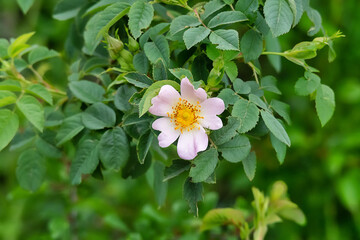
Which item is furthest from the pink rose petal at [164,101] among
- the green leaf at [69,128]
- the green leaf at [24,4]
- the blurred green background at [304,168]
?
the blurred green background at [304,168]

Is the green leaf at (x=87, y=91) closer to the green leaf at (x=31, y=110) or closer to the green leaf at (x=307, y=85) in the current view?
the green leaf at (x=31, y=110)

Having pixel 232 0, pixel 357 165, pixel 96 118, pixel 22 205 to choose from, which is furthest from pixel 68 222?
pixel 357 165

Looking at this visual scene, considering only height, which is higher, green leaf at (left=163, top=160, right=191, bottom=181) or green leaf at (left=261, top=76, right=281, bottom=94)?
green leaf at (left=261, top=76, right=281, bottom=94)

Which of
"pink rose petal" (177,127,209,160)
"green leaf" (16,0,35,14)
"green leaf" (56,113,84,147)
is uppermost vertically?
"green leaf" (16,0,35,14)

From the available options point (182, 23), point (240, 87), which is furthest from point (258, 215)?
point (182, 23)

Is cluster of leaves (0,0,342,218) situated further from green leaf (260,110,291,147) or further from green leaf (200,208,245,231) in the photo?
green leaf (200,208,245,231)

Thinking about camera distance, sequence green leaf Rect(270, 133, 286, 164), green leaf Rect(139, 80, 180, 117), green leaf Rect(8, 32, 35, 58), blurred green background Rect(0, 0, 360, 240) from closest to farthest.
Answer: green leaf Rect(139, 80, 180, 117) → green leaf Rect(270, 133, 286, 164) → green leaf Rect(8, 32, 35, 58) → blurred green background Rect(0, 0, 360, 240)

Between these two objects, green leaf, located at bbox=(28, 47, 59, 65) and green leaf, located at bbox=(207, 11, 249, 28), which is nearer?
green leaf, located at bbox=(207, 11, 249, 28)

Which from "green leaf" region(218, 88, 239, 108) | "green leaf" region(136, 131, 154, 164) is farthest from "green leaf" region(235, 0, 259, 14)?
"green leaf" region(136, 131, 154, 164)
